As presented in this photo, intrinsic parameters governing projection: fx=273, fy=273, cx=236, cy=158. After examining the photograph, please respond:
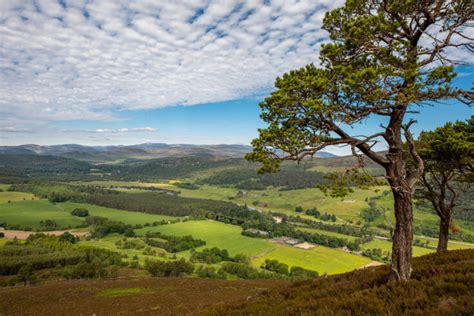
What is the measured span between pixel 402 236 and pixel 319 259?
8854 cm

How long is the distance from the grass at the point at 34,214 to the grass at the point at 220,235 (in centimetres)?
4079

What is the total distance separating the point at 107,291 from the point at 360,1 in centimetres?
3572

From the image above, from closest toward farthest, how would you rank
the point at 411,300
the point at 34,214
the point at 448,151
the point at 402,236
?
the point at 411,300 → the point at 402,236 → the point at 448,151 → the point at 34,214

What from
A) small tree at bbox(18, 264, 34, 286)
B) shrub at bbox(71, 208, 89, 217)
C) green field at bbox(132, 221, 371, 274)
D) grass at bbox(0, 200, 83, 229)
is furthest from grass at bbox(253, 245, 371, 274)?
shrub at bbox(71, 208, 89, 217)

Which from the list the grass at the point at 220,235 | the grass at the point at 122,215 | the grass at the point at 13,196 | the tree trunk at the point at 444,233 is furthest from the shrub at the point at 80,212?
the tree trunk at the point at 444,233

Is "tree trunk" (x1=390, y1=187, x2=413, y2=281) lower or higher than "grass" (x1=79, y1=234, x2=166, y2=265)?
higher

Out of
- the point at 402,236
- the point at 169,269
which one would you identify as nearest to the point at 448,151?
the point at 402,236

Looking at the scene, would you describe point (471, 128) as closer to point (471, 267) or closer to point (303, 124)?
point (471, 267)

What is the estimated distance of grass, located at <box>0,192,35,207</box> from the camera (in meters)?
175

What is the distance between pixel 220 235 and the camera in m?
120

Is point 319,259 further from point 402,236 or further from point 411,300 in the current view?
point 411,300

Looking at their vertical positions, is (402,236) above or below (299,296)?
above

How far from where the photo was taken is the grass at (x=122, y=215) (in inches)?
5704

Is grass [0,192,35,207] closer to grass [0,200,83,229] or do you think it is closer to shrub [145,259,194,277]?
grass [0,200,83,229]
